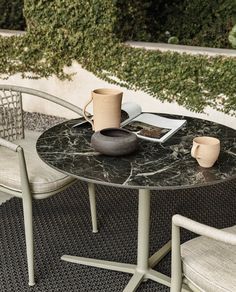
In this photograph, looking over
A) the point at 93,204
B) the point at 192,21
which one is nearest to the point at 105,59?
the point at 192,21

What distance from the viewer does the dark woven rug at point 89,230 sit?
7.39ft

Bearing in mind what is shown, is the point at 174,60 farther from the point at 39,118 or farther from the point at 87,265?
the point at 87,265

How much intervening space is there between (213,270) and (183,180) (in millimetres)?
318

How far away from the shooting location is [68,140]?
2.08 m

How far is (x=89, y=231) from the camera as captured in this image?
105 inches

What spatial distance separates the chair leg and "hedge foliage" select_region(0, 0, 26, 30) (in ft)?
12.4

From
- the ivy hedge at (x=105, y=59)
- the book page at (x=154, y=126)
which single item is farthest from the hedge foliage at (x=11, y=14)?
the book page at (x=154, y=126)

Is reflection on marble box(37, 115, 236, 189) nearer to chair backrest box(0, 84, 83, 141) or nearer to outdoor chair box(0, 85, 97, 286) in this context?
outdoor chair box(0, 85, 97, 286)

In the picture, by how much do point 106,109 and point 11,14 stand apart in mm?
3948

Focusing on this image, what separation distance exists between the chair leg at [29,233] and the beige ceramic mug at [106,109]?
454mm

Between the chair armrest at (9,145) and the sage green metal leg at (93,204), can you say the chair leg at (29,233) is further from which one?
the sage green metal leg at (93,204)

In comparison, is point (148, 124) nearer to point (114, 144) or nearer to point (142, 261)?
point (114, 144)

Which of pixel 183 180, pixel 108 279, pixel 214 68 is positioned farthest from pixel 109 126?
pixel 214 68

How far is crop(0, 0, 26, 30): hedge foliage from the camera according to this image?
215 inches
